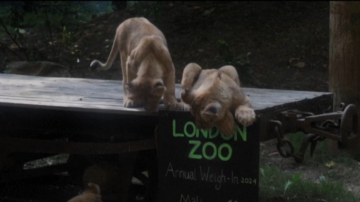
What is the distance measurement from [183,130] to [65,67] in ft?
18.2

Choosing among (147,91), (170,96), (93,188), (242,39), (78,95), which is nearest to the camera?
(147,91)

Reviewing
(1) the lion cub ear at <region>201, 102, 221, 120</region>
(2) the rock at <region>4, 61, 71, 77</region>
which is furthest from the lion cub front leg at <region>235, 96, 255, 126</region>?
(2) the rock at <region>4, 61, 71, 77</region>

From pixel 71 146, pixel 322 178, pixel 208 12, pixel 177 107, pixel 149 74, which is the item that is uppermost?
pixel 149 74

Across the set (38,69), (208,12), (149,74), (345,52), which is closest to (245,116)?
(149,74)

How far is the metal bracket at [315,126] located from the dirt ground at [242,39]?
13.1ft

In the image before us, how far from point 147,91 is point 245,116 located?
793 millimetres

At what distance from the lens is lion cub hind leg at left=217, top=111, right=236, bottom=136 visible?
4.44 meters

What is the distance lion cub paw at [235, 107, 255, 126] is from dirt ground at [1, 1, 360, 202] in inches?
186

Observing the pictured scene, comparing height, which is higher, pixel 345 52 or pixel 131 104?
pixel 131 104

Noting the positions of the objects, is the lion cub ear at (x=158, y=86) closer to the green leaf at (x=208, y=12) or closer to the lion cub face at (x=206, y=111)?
the lion cub face at (x=206, y=111)

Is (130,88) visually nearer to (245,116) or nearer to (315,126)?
(245,116)

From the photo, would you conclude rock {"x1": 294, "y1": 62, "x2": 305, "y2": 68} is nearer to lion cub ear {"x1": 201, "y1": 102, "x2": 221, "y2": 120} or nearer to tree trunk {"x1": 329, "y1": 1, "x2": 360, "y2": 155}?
tree trunk {"x1": 329, "y1": 1, "x2": 360, "y2": 155}

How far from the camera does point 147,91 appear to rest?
4785 mm

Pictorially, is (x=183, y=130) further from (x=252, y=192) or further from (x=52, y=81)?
(x=52, y=81)
